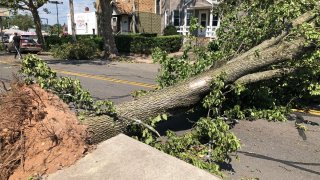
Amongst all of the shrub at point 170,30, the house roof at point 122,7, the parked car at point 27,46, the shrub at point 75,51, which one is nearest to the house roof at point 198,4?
the shrub at point 170,30

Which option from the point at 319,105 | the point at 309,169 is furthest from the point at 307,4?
the point at 309,169

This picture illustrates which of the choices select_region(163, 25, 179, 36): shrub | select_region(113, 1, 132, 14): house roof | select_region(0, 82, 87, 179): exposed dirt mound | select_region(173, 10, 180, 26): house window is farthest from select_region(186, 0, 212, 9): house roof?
select_region(0, 82, 87, 179): exposed dirt mound

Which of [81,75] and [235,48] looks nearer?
[235,48]

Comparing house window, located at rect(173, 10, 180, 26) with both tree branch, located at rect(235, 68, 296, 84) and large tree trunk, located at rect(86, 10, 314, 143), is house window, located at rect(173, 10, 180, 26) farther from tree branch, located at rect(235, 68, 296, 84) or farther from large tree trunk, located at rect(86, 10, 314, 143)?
tree branch, located at rect(235, 68, 296, 84)

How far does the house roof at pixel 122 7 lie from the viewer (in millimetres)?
35969

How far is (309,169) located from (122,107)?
2769 mm

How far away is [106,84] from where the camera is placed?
10875 millimetres

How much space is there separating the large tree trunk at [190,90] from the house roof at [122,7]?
101ft

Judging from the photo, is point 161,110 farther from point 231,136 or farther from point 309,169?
point 309,169

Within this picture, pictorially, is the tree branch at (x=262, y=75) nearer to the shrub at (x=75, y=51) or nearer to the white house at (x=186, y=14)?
the shrub at (x=75, y=51)

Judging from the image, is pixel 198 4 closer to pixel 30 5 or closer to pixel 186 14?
pixel 186 14

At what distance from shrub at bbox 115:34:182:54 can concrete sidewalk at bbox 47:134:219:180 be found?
18.5 meters

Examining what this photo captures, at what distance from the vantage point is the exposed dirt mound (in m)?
3.70

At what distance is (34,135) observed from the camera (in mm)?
3920
